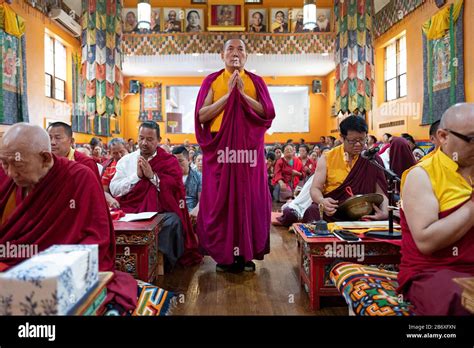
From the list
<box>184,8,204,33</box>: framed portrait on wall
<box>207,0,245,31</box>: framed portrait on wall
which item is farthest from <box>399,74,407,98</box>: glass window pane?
<box>184,8,204,33</box>: framed portrait on wall

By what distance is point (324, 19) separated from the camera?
445 inches

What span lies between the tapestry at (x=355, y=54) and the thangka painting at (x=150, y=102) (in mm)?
8307

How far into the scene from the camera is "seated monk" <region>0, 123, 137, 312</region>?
1.59m

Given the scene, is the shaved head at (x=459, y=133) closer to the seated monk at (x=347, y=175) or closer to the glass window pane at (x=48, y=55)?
the seated monk at (x=347, y=175)

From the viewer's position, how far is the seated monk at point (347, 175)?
3.04 m

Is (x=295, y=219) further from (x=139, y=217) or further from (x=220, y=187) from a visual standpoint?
(x=139, y=217)

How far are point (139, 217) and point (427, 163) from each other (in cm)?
203

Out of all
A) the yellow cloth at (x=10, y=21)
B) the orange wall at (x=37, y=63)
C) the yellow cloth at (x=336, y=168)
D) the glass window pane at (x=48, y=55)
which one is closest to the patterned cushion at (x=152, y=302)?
the yellow cloth at (x=336, y=168)

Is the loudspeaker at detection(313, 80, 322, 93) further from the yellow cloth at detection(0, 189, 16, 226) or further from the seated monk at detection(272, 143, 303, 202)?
the yellow cloth at detection(0, 189, 16, 226)

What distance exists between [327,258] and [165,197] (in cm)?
160

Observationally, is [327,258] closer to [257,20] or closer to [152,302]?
[152,302]

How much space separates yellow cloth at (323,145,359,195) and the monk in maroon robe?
21.1 inches

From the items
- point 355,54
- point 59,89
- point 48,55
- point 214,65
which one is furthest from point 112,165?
point 214,65
